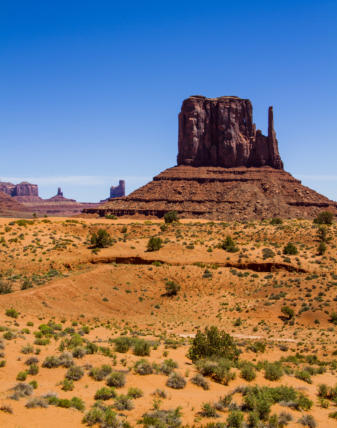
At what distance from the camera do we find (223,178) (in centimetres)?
12231

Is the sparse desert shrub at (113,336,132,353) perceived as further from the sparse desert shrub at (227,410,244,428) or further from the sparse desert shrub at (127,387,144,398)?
the sparse desert shrub at (227,410,244,428)

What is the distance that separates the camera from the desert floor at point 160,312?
1376 centimetres

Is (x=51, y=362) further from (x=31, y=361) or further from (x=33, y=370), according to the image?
(x=33, y=370)

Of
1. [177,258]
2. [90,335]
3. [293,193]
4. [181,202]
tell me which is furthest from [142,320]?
[293,193]

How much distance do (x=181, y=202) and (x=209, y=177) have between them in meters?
15.5

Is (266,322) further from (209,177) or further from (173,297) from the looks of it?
(209,177)

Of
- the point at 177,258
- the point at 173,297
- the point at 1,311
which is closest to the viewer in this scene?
the point at 1,311

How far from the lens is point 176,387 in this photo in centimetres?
1478

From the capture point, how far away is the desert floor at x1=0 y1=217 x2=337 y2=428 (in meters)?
13.8

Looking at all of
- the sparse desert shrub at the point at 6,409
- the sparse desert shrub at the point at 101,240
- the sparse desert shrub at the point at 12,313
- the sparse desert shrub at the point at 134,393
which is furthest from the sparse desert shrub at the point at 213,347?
the sparse desert shrub at the point at 101,240

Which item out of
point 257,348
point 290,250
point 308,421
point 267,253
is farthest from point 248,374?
point 290,250

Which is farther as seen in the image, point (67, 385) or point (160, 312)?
point (160, 312)

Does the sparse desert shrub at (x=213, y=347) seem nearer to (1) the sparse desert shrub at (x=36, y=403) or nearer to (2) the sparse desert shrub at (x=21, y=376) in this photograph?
(2) the sparse desert shrub at (x=21, y=376)

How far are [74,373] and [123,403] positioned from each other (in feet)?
7.70
